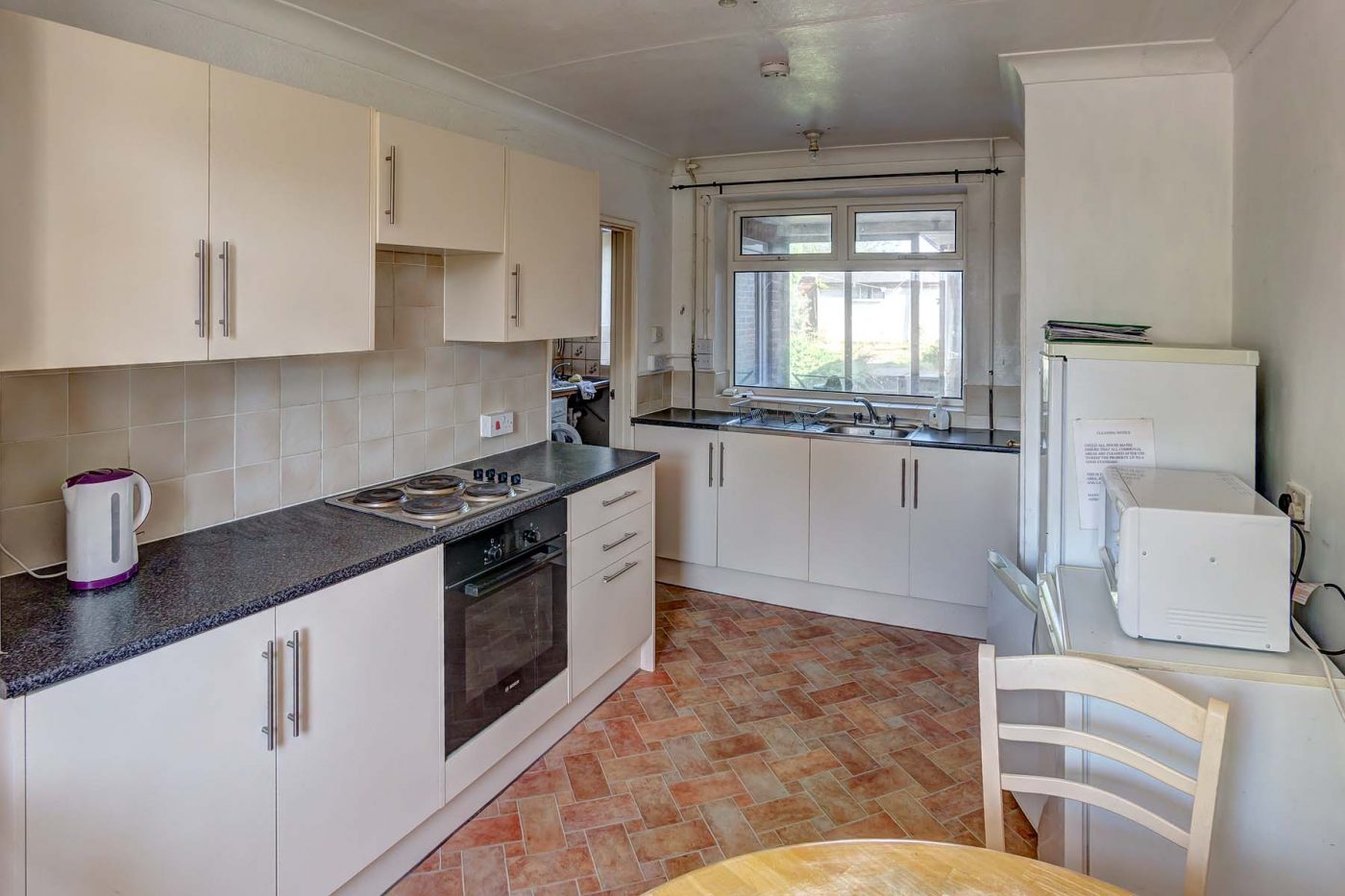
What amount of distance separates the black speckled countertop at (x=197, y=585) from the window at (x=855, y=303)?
2.55 meters

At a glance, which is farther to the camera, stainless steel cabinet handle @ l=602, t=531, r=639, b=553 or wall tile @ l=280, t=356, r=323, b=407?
stainless steel cabinet handle @ l=602, t=531, r=639, b=553

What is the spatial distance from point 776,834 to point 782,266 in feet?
10.8

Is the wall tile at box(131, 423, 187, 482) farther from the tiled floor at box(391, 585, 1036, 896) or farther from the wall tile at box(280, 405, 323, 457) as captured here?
the tiled floor at box(391, 585, 1036, 896)

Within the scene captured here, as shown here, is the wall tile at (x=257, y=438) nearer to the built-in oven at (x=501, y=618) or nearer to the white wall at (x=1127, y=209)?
the built-in oven at (x=501, y=618)

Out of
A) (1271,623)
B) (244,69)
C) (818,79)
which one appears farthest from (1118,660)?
(244,69)

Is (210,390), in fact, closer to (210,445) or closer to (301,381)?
(210,445)

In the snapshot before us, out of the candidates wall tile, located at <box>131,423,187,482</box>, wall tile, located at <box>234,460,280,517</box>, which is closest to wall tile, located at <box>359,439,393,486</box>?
wall tile, located at <box>234,460,280,517</box>

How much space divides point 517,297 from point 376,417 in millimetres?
663

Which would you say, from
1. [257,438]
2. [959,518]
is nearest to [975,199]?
[959,518]

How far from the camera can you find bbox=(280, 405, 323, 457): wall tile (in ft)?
7.84

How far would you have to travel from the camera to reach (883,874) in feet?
3.65

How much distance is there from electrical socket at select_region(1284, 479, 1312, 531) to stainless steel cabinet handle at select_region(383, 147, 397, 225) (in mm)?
2478

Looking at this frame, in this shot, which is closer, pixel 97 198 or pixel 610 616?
pixel 97 198

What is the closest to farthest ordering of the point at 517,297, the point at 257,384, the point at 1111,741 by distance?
the point at 1111,741 < the point at 257,384 < the point at 517,297
